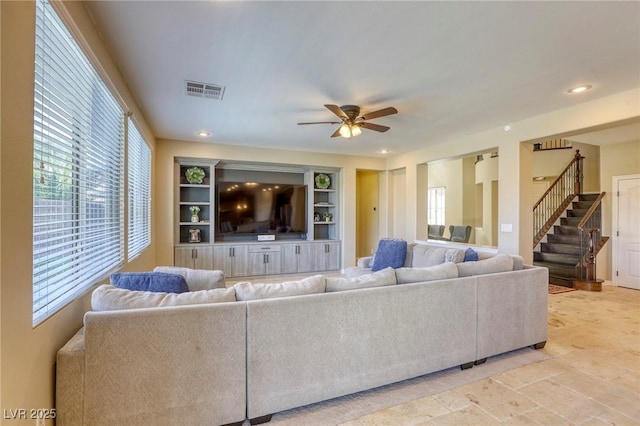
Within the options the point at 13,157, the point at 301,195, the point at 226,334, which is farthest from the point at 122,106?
the point at 301,195

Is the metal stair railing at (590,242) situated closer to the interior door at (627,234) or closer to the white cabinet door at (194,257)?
the interior door at (627,234)

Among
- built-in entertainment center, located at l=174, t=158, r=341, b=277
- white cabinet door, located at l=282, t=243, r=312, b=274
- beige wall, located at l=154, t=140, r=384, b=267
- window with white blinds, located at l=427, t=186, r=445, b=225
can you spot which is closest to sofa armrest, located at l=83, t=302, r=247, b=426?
beige wall, located at l=154, t=140, r=384, b=267

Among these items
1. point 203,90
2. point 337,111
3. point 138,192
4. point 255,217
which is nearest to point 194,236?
point 255,217

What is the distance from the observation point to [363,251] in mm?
7820

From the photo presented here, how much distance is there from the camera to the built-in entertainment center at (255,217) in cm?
566

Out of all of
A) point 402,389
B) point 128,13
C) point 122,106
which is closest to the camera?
point 128,13

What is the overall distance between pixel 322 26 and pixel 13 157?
6.08 feet

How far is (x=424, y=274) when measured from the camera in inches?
97.3

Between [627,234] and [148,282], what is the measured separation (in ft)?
23.6

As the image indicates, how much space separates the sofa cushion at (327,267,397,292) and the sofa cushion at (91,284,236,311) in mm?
685

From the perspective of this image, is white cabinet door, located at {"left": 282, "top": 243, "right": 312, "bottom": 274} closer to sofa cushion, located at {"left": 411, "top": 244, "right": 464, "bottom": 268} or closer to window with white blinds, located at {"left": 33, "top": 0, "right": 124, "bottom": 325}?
sofa cushion, located at {"left": 411, "top": 244, "right": 464, "bottom": 268}

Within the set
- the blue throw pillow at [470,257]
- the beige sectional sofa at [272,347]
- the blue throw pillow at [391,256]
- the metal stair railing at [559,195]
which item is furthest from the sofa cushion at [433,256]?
the metal stair railing at [559,195]

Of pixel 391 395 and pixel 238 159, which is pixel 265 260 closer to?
pixel 238 159

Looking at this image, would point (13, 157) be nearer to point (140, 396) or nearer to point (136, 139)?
point (140, 396)
